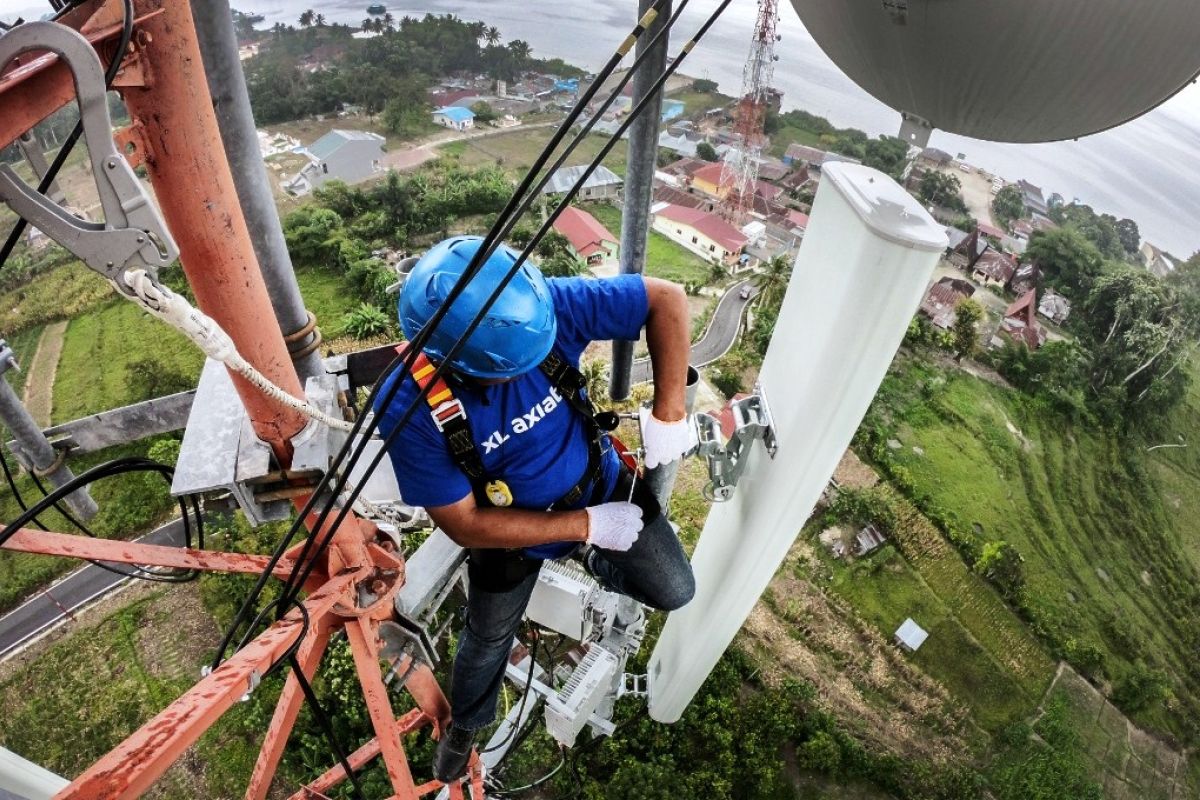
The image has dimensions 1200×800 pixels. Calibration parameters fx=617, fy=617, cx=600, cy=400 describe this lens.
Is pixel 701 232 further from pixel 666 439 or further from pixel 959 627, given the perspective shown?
pixel 666 439

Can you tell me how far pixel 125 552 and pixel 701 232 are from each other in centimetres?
2585

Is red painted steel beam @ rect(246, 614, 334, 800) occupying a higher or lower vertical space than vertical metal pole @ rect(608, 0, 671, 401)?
lower

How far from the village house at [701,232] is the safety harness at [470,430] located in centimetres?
2374

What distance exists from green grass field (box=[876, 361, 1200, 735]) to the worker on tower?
12.1 metres

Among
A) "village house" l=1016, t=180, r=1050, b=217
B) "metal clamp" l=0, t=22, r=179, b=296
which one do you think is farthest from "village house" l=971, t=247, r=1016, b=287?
"metal clamp" l=0, t=22, r=179, b=296

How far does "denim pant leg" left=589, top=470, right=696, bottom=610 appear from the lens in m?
3.39

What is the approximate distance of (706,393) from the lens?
1485 centimetres

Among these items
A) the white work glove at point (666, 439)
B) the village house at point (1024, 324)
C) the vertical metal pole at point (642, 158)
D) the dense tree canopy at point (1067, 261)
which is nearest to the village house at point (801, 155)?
the dense tree canopy at point (1067, 261)

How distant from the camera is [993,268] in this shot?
2761 cm

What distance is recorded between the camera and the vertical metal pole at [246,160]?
226 cm

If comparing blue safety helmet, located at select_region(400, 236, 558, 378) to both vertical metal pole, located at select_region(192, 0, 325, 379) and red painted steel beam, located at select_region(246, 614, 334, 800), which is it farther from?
red painted steel beam, located at select_region(246, 614, 334, 800)

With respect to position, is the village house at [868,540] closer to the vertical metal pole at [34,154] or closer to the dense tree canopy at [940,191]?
the vertical metal pole at [34,154]

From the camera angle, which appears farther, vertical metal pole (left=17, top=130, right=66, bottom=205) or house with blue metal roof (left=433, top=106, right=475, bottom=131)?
house with blue metal roof (left=433, top=106, right=475, bottom=131)

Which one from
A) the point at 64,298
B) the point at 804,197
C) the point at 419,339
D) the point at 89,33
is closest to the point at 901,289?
the point at 419,339
